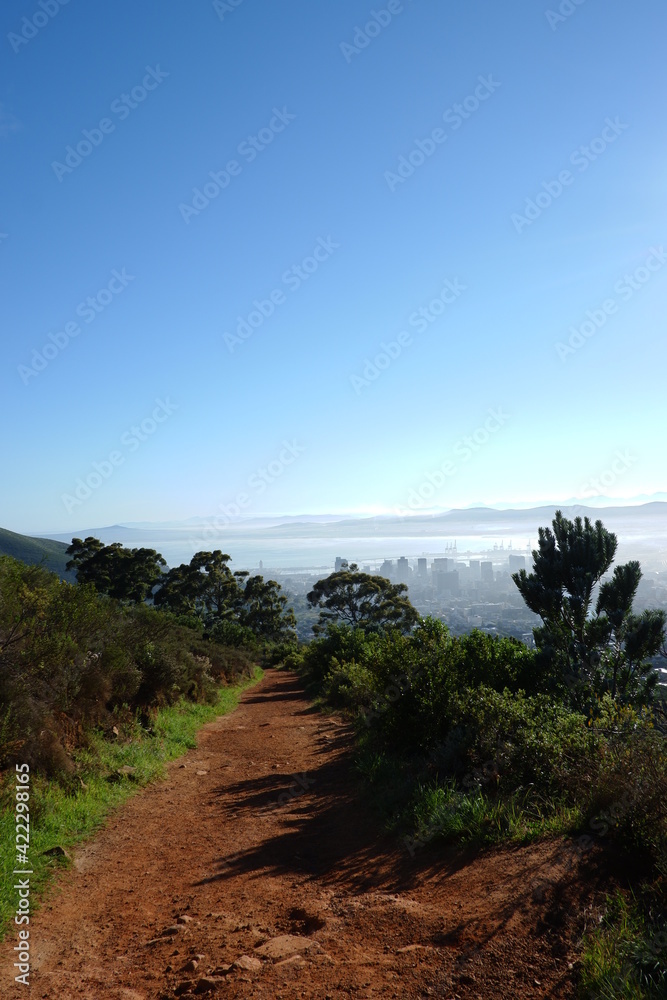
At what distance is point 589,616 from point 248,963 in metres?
12.9

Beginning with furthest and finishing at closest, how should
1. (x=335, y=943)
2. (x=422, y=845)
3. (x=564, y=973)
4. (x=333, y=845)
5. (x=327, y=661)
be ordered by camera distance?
(x=327, y=661) < (x=333, y=845) < (x=422, y=845) < (x=335, y=943) < (x=564, y=973)

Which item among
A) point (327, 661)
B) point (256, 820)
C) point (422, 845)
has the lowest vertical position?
point (327, 661)

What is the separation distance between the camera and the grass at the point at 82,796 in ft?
18.1

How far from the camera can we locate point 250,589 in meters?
45.6

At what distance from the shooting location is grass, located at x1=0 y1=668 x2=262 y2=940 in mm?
5508

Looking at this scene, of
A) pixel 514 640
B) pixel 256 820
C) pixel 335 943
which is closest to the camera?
pixel 335 943

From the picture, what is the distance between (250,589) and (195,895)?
40.6 m

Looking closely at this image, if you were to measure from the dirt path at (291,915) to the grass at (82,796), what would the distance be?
0.25m

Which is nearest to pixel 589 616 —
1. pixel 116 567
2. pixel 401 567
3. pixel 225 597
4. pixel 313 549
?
pixel 116 567

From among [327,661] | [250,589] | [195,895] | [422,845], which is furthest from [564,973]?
[250,589]

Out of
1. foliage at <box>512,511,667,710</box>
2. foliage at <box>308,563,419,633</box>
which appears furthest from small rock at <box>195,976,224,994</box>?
foliage at <box>308,563,419,633</box>

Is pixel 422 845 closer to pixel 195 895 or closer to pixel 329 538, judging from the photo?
pixel 195 895

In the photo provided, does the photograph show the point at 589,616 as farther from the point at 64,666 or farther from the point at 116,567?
the point at 116,567

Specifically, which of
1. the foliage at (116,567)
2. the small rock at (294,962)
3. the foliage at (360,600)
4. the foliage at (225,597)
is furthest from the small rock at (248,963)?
the foliage at (225,597)
